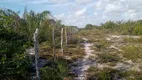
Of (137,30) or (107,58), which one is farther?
(137,30)

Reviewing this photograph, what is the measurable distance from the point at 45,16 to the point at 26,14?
6.88 feet

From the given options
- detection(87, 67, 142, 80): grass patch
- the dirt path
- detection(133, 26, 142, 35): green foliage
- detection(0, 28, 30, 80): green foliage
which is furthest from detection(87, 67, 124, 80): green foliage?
detection(133, 26, 142, 35): green foliage

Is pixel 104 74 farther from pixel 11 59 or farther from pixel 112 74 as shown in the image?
pixel 11 59

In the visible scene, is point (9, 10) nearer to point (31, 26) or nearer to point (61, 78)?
point (31, 26)

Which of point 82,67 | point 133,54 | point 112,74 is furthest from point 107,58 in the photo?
point 112,74

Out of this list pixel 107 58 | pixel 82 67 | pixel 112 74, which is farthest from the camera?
pixel 107 58

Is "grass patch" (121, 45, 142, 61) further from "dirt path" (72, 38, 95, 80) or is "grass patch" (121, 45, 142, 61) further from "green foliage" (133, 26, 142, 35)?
"green foliage" (133, 26, 142, 35)

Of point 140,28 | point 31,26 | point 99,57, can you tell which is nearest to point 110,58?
point 99,57

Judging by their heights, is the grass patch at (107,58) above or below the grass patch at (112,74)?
above

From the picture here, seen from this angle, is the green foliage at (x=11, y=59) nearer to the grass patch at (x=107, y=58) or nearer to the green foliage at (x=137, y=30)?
the grass patch at (x=107, y=58)

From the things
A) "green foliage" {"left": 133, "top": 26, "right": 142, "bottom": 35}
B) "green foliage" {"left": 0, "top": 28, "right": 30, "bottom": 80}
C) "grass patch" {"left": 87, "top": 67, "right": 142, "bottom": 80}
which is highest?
"green foliage" {"left": 133, "top": 26, "right": 142, "bottom": 35}

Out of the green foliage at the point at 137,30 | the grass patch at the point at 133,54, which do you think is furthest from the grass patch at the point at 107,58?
the green foliage at the point at 137,30

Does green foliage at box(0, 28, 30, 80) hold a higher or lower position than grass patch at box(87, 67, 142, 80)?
higher

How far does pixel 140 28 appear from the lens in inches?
1673
